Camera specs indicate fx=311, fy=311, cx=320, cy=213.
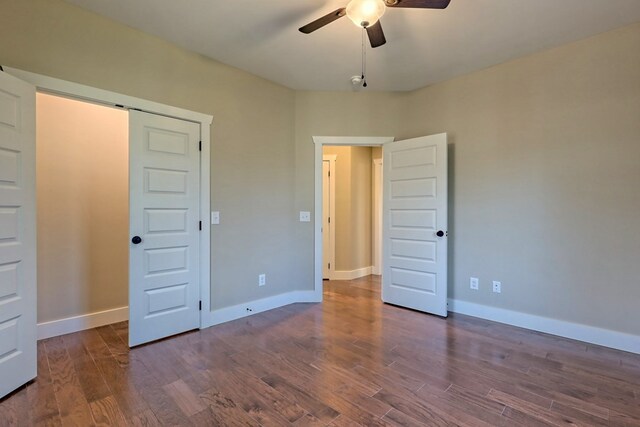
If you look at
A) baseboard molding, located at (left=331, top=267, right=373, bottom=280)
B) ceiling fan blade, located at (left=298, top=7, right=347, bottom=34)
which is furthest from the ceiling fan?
baseboard molding, located at (left=331, top=267, right=373, bottom=280)

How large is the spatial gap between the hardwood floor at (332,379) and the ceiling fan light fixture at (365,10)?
227 cm

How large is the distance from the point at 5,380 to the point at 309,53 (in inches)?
129

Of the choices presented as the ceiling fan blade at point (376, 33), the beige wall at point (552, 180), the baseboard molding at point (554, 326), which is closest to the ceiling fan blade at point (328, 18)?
the ceiling fan blade at point (376, 33)

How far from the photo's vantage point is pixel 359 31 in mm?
2592

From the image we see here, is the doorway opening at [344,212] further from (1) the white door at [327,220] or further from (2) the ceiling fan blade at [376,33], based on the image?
(2) the ceiling fan blade at [376,33]

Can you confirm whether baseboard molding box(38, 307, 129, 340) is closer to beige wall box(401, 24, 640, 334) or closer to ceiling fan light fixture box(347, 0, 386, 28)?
ceiling fan light fixture box(347, 0, 386, 28)

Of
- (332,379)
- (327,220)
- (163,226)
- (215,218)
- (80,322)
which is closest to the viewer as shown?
(332,379)

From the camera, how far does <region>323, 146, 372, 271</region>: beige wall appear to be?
17.0 ft

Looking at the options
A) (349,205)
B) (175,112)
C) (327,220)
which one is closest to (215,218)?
(175,112)

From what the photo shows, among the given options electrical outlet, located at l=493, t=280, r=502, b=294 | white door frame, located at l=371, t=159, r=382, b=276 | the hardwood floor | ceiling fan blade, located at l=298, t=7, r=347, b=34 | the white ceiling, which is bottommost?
the hardwood floor

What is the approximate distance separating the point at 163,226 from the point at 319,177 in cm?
186

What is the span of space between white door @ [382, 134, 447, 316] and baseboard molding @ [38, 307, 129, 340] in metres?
2.96

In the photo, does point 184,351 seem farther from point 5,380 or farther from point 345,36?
point 345,36

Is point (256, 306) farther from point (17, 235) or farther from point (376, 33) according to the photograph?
point (376, 33)
